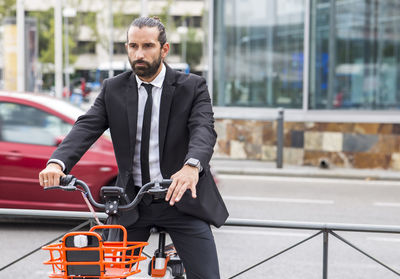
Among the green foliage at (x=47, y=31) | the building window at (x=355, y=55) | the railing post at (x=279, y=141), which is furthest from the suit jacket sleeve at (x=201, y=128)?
the green foliage at (x=47, y=31)

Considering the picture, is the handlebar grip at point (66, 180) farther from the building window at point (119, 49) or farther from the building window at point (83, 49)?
the building window at point (119, 49)

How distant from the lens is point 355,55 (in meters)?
13.1

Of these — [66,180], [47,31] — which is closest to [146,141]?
[66,180]

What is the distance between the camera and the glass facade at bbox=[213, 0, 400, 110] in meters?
13.0

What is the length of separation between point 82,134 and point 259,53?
11.5 m

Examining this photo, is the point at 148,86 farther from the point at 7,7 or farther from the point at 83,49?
the point at 83,49

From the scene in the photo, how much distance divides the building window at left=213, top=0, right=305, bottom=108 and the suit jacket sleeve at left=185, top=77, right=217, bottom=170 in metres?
11.0

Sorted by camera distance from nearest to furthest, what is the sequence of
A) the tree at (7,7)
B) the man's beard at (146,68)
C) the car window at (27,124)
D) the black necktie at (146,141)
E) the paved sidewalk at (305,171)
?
1. the man's beard at (146,68)
2. the black necktie at (146,141)
3. the car window at (27,124)
4. the paved sidewalk at (305,171)
5. the tree at (7,7)

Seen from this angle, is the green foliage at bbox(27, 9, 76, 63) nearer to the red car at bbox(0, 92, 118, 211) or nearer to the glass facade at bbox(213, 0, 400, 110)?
the glass facade at bbox(213, 0, 400, 110)

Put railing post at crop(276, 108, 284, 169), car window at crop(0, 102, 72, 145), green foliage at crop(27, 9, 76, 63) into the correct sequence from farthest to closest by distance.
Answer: green foliage at crop(27, 9, 76, 63), railing post at crop(276, 108, 284, 169), car window at crop(0, 102, 72, 145)

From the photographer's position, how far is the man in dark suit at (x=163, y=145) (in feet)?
8.89

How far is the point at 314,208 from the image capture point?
873 cm

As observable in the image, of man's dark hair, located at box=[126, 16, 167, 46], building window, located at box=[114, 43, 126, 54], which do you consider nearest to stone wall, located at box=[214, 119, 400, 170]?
man's dark hair, located at box=[126, 16, 167, 46]

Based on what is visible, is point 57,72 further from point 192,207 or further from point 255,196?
point 192,207
